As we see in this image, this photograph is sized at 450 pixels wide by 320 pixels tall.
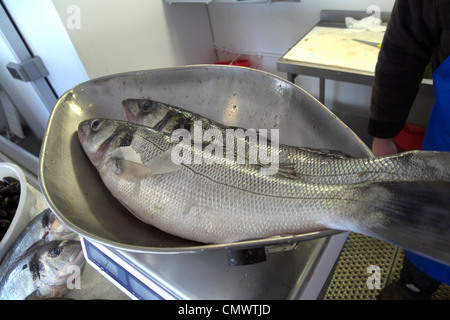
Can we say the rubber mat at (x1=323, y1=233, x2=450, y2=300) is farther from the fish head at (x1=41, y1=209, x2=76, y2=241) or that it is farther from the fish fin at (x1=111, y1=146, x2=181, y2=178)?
the fish head at (x1=41, y1=209, x2=76, y2=241)

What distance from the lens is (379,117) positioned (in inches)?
39.1

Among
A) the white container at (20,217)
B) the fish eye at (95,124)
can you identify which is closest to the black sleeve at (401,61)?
the fish eye at (95,124)

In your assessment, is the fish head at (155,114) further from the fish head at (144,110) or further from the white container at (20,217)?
the white container at (20,217)

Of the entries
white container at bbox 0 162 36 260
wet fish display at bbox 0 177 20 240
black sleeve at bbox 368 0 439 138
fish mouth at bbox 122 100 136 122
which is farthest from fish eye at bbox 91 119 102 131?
black sleeve at bbox 368 0 439 138

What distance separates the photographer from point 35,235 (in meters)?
1.08

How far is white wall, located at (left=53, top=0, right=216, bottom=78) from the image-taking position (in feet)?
4.10

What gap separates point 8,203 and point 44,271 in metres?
0.41

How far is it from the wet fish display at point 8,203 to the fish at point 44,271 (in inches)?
9.5

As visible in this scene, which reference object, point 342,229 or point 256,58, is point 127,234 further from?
point 256,58

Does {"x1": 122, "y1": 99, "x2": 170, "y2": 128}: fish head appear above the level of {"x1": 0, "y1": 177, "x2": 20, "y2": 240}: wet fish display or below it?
above

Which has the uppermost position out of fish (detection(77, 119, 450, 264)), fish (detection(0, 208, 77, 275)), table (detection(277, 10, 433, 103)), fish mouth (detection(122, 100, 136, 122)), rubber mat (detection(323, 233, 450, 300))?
fish mouth (detection(122, 100, 136, 122))

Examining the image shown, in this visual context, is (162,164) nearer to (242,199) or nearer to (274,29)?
(242,199)
